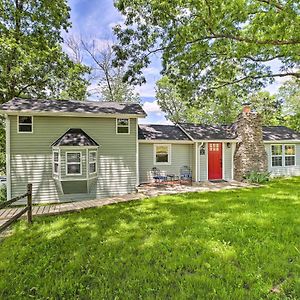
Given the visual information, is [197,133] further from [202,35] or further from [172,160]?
[202,35]

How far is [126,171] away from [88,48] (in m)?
16.1

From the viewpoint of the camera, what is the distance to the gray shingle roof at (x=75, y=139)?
10408 millimetres

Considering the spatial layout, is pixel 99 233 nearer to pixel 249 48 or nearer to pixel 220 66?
pixel 249 48

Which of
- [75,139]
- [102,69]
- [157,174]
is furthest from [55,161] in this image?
[102,69]

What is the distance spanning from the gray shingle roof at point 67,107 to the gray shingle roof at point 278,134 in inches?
393

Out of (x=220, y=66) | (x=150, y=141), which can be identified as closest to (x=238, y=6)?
(x=220, y=66)

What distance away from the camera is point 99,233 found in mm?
5434

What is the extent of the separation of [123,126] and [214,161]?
6.33 metres

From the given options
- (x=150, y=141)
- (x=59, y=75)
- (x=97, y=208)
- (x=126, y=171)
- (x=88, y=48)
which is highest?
(x=88, y=48)

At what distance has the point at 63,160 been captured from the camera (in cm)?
1039

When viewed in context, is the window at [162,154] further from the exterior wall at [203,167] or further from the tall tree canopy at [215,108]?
the tall tree canopy at [215,108]

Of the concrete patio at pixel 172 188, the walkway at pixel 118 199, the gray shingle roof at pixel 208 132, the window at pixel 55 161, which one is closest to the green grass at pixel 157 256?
the walkway at pixel 118 199

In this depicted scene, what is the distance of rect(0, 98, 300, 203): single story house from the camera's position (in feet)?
34.2

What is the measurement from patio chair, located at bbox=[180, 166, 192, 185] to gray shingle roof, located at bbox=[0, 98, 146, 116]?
4542 mm
